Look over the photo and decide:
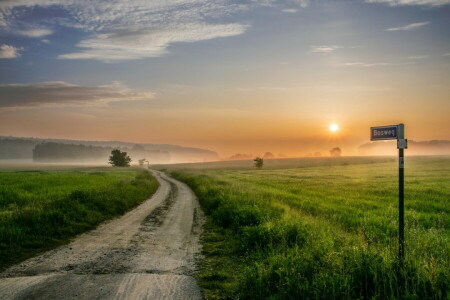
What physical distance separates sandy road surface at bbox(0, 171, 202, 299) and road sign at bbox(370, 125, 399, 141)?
5654 millimetres

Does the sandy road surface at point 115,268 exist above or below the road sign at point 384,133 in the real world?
below

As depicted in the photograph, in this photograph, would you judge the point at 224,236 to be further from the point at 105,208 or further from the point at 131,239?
the point at 105,208

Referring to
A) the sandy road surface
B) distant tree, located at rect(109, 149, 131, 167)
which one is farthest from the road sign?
distant tree, located at rect(109, 149, 131, 167)

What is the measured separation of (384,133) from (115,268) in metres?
8.01

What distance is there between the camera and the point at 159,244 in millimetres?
12898

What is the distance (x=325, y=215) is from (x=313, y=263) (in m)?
11.2

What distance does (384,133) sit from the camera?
8.27 metres

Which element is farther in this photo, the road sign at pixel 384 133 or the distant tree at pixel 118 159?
the distant tree at pixel 118 159

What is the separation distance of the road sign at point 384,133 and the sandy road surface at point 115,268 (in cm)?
565

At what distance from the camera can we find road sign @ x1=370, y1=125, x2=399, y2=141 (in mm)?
8062

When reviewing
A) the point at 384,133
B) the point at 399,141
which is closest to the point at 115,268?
the point at 384,133

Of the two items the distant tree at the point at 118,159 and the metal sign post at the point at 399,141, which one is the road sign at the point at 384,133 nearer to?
the metal sign post at the point at 399,141

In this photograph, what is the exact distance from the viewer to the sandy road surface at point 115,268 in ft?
26.3

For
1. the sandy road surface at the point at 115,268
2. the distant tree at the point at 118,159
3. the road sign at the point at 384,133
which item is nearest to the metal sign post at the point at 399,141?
the road sign at the point at 384,133
